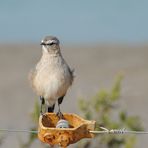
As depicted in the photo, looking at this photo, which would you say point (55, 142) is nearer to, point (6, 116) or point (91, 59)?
point (6, 116)

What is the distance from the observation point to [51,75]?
7062 mm

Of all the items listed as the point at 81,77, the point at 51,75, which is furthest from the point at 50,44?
the point at 81,77

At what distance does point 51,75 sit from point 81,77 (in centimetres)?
Answer: 1402

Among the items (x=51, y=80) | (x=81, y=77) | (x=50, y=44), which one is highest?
(x=50, y=44)

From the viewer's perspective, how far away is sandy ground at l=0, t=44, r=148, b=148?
16.3 meters

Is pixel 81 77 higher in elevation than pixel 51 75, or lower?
lower

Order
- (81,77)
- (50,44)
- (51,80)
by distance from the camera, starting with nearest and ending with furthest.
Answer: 1. (51,80)
2. (50,44)
3. (81,77)

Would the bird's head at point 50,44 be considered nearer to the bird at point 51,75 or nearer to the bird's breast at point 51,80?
the bird at point 51,75

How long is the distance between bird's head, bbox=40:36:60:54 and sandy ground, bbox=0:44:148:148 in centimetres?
547

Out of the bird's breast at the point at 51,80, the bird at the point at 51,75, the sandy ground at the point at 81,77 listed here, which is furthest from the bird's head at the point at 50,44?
the sandy ground at the point at 81,77

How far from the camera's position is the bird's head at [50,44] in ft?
23.4

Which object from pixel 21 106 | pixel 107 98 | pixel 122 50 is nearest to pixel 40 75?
pixel 107 98

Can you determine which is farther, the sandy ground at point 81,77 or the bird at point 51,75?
the sandy ground at point 81,77

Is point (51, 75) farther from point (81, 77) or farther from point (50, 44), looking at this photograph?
point (81, 77)
